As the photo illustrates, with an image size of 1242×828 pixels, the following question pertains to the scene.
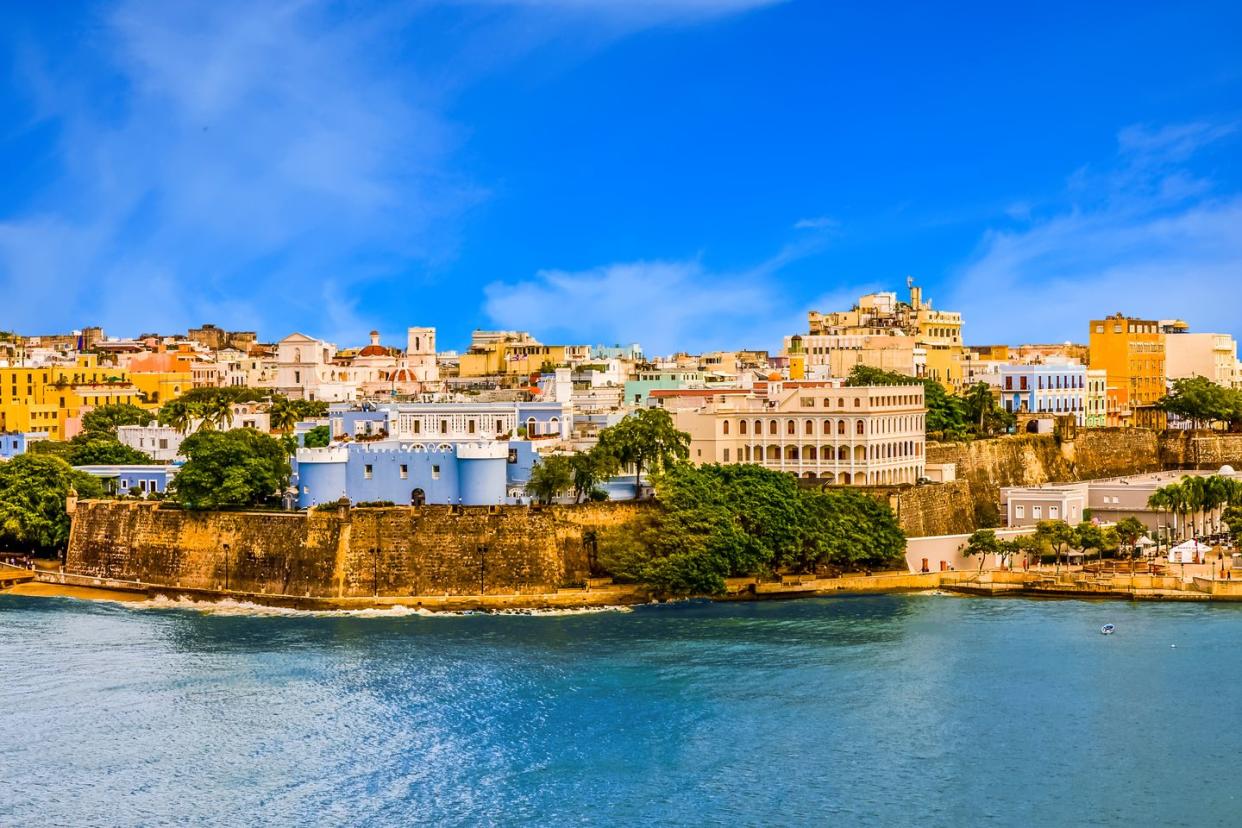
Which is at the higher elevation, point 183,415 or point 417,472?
point 183,415

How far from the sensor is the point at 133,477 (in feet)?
154

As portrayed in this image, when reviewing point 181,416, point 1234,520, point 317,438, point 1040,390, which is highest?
point 1040,390

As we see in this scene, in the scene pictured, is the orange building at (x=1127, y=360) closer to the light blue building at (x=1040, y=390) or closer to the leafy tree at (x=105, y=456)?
the light blue building at (x=1040, y=390)

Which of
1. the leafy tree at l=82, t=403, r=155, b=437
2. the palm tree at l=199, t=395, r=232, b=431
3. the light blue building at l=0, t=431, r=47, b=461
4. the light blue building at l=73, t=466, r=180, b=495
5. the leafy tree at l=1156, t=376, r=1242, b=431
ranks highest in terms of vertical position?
the leafy tree at l=1156, t=376, r=1242, b=431

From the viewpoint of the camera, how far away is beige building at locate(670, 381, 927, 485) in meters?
45.4

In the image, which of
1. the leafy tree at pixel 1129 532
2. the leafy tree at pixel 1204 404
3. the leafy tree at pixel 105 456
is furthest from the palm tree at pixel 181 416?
the leafy tree at pixel 1204 404

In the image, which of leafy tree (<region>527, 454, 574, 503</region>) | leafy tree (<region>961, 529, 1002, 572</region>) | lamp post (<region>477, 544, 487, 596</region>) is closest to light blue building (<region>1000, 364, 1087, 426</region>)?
leafy tree (<region>961, 529, 1002, 572</region>)

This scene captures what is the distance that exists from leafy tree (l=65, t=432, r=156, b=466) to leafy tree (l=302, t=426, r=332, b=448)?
5.31 meters

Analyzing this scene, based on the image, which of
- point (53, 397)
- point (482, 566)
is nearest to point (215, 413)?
point (53, 397)

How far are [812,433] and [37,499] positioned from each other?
66.9 feet

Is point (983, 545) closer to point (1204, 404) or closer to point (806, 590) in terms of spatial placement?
point (806, 590)

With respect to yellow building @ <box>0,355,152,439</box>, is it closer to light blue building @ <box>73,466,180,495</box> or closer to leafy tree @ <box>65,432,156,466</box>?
leafy tree @ <box>65,432,156,466</box>

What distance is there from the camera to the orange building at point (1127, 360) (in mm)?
69312

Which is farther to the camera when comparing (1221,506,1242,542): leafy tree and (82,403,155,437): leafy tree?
(82,403,155,437): leafy tree
